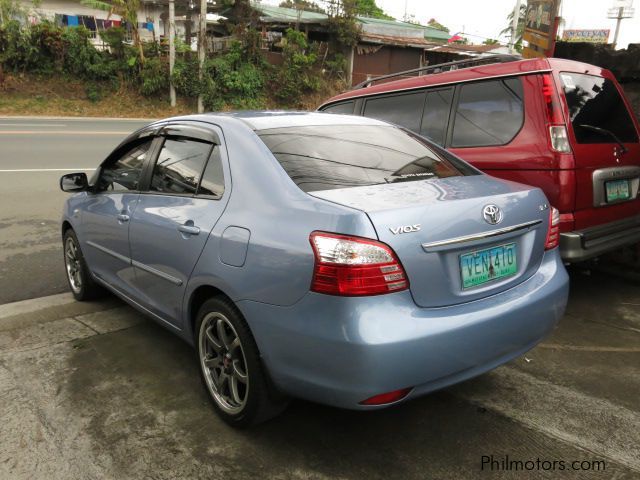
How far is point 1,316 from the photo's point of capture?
403 centimetres

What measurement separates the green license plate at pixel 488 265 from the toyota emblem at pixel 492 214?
0.12 meters

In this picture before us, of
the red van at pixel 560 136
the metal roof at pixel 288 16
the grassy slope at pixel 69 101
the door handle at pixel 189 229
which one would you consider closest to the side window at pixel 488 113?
the red van at pixel 560 136

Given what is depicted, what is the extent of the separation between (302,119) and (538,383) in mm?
2067

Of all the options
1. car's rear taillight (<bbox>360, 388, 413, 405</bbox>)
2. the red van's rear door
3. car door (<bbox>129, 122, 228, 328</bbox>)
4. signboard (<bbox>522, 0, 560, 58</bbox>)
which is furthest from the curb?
signboard (<bbox>522, 0, 560, 58</bbox>)

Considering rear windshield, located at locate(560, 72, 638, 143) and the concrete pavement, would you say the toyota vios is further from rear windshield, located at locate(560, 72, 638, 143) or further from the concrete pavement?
rear windshield, located at locate(560, 72, 638, 143)

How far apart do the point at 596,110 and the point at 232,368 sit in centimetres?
336

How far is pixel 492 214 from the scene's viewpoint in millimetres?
2443

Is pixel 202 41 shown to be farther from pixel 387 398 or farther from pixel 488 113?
pixel 387 398

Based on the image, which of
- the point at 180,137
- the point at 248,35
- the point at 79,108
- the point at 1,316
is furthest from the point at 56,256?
the point at 248,35

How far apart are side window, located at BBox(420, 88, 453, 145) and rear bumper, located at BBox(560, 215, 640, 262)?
1.43 meters

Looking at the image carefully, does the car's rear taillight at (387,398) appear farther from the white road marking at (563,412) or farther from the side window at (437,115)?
the side window at (437,115)

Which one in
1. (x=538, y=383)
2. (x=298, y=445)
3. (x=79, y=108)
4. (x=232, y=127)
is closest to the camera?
(x=298, y=445)

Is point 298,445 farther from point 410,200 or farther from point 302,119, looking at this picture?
point 302,119

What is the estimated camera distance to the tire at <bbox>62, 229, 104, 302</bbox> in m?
4.29
